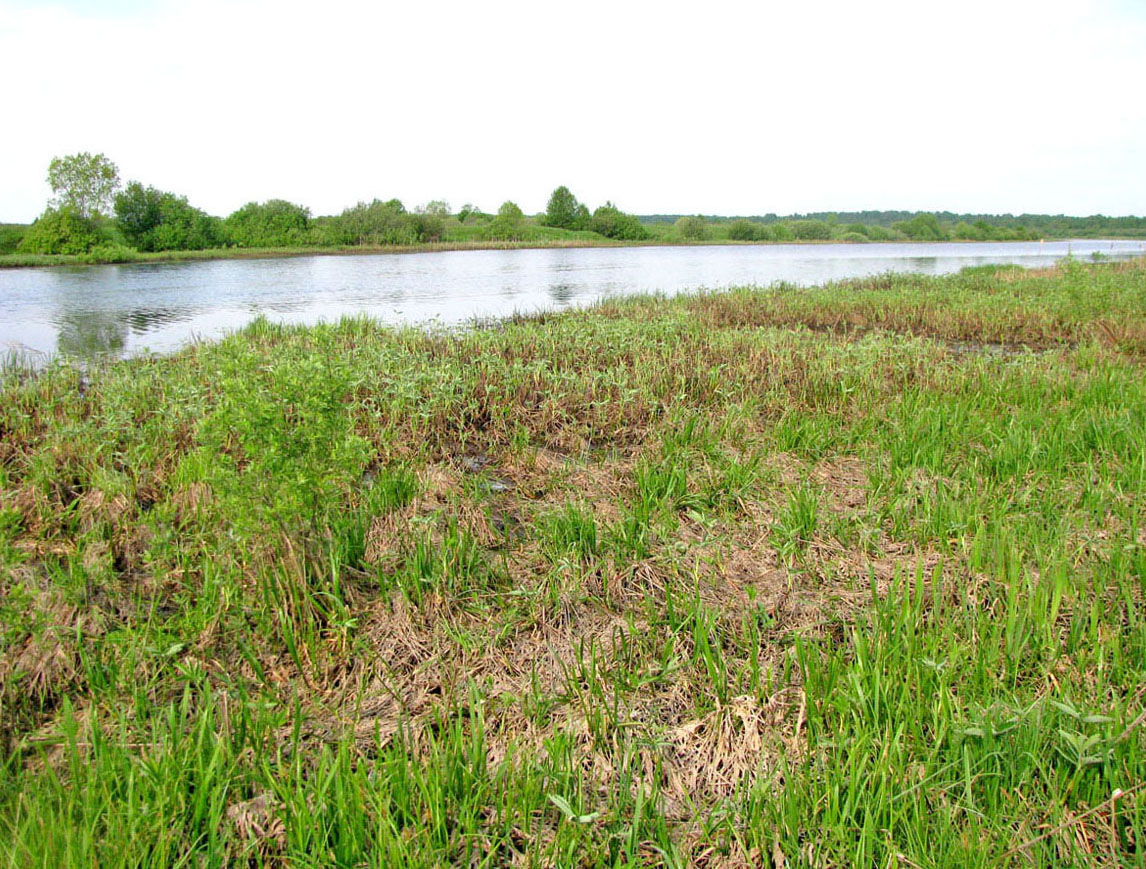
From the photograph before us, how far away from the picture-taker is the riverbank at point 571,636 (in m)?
2.11

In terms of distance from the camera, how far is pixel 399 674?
3027mm

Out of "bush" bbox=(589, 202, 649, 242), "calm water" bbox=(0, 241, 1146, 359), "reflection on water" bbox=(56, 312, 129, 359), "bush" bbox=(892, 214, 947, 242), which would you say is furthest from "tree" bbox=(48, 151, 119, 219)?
"bush" bbox=(892, 214, 947, 242)

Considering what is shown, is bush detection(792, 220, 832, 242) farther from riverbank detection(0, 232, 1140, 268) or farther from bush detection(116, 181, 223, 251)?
bush detection(116, 181, 223, 251)

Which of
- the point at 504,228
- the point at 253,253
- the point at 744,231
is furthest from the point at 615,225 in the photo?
the point at 253,253

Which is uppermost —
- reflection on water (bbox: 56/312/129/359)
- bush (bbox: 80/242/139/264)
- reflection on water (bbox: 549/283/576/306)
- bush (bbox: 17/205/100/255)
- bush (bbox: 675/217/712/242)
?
bush (bbox: 675/217/712/242)

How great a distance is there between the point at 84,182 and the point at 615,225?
2212 inches

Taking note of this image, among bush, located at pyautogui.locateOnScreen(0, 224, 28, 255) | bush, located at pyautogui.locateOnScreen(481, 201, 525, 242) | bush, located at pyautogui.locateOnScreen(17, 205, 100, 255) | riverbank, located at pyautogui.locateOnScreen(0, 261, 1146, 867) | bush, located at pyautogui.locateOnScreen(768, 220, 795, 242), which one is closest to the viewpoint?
riverbank, located at pyautogui.locateOnScreen(0, 261, 1146, 867)

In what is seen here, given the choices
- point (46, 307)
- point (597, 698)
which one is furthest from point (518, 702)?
point (46, 307)

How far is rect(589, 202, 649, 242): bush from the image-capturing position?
3398 inches

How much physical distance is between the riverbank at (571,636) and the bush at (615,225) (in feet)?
275

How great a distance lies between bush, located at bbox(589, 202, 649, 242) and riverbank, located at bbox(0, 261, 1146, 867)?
3298 inches

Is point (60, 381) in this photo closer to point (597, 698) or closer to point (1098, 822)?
point (597, 698)

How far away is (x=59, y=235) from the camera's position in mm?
42375

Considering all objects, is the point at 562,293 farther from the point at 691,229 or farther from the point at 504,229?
the point at 691,229
